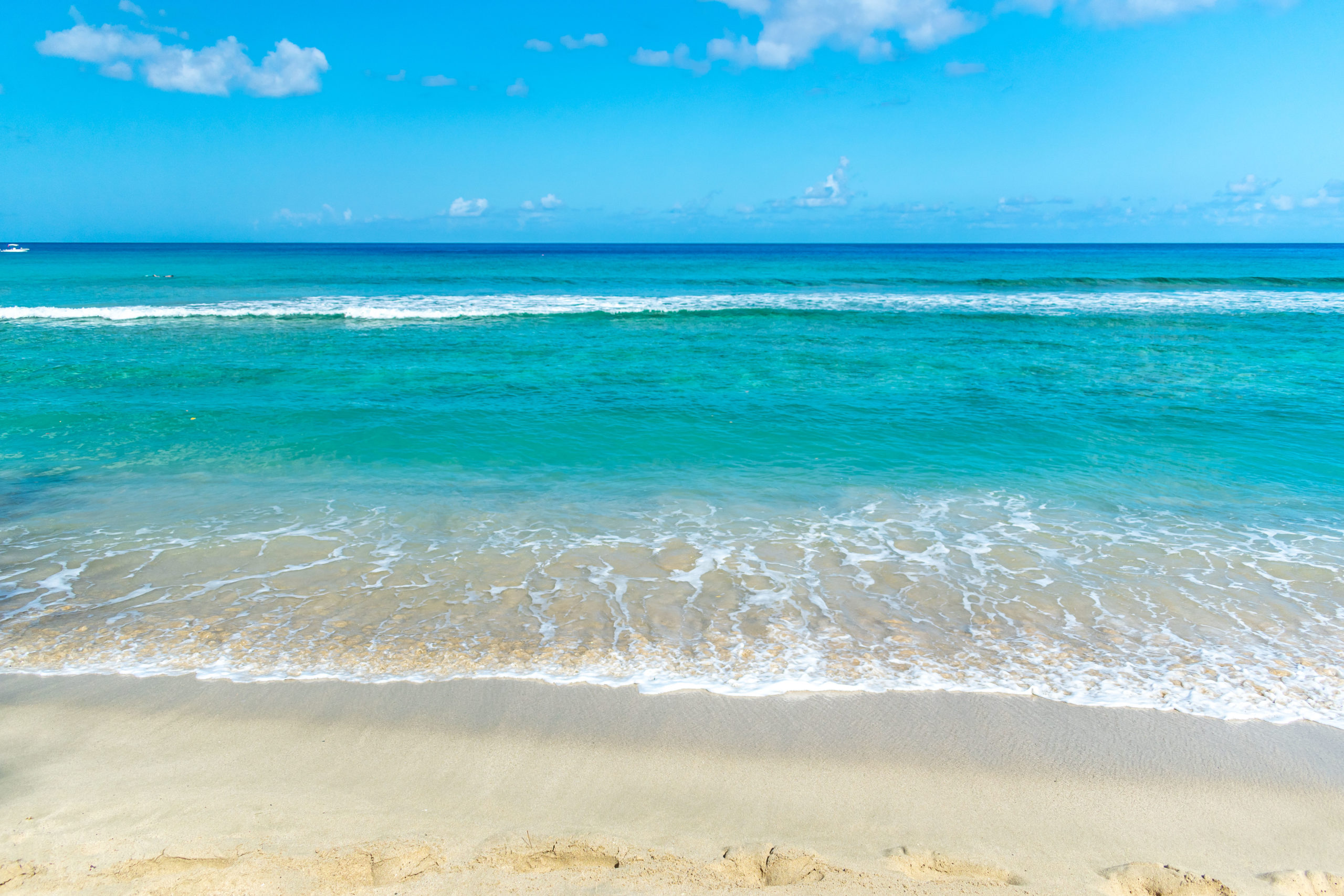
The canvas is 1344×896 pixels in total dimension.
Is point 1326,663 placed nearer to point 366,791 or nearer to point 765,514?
point 765,514

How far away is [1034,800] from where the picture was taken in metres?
4.42

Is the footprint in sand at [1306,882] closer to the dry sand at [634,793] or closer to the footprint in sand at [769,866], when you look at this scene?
the dry sand at [634,793]

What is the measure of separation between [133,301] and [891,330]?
1293 inches

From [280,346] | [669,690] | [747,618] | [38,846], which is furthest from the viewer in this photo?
[280,346]

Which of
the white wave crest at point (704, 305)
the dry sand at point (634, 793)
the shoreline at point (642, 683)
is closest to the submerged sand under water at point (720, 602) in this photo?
the shoreline at point (642, 683)

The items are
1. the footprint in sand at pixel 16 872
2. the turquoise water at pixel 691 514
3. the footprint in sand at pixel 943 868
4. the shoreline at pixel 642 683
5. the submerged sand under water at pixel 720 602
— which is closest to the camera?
the footprint in sand at pixel 16 872

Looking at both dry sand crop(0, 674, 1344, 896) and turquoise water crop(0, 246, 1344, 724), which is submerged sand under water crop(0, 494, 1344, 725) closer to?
turquoise water crop(0, 246, 1344, 724)

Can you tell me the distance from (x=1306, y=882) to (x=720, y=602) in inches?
168

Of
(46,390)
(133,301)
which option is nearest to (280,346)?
(46,390)

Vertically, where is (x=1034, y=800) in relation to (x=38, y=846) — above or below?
below

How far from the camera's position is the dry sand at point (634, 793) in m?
3.82

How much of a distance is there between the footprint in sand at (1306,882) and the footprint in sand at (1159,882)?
0.98 ft

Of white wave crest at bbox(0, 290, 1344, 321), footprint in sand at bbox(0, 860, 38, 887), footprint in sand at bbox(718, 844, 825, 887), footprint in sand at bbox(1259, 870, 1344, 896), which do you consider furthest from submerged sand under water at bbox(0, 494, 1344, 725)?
white wave crest at bbox(0, 290, 1344, 321)

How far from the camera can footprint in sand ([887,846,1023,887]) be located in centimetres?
380
